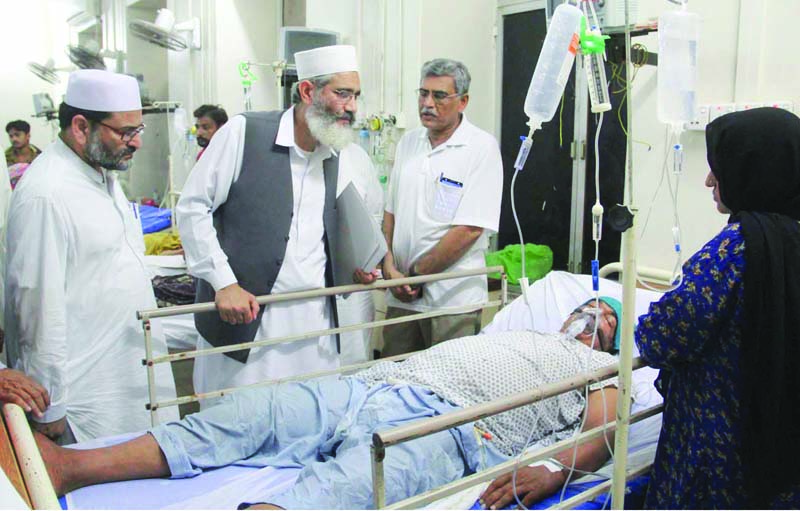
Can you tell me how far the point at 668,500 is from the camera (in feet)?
5.21

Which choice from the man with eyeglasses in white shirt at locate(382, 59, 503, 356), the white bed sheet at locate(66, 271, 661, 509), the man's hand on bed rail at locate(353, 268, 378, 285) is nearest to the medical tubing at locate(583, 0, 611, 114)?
the white bed sheet at locate(66, 271, 661, 509)

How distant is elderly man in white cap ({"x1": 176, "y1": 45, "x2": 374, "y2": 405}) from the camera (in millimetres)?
2172

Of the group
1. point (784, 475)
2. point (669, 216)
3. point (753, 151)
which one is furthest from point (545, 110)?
point (669, 216)

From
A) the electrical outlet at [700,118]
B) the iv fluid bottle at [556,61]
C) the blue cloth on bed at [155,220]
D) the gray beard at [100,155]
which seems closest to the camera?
the iv fluid bottle at [556,61]

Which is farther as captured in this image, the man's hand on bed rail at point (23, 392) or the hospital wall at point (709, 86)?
the hospital wall at point (709, 86)

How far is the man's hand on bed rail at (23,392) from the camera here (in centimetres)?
164

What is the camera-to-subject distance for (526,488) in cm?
173


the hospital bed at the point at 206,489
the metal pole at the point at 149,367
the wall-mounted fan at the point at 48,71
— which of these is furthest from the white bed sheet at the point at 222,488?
the wall-mounted fan at the point at 48,71

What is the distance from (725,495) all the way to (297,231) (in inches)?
58.6

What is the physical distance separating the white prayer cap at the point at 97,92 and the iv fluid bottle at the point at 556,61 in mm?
1436

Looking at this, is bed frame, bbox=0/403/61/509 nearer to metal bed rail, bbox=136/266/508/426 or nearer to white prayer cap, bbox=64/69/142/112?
metal bed rail, bbox=136/266/508/426

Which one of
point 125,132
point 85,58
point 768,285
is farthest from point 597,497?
point 85,58

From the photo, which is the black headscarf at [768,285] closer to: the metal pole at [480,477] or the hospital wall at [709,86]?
the metal pole at [480,477]

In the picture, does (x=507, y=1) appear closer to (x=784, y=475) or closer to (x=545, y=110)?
(x=545, y=110)
